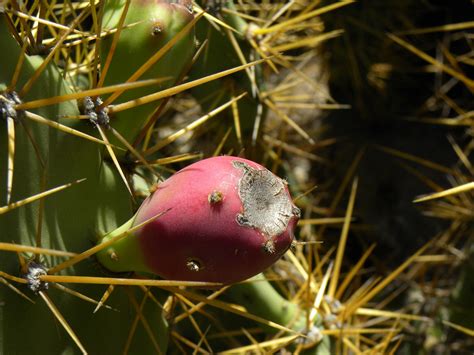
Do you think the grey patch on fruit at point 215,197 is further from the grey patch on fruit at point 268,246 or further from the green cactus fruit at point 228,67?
the green cactus fruit at point 228,67

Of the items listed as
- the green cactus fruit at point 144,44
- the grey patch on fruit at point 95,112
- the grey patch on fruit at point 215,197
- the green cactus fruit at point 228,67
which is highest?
the green cactus fruit at point 144,44

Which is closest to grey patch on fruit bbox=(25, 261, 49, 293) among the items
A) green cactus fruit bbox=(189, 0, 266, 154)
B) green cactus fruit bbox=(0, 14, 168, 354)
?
green cactus fruit bbox=(0, 14, 168, 354)

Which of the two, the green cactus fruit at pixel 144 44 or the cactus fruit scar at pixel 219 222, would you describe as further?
the green cactus fruit at pixel 144 44

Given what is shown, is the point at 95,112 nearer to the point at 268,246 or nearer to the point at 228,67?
the point at 268,246

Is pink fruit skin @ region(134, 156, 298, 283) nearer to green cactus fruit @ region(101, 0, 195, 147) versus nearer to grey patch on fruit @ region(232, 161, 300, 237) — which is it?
grey patch on fruit @ region(232, 161, 300, 237)

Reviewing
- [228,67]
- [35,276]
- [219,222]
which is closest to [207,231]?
[219,222]

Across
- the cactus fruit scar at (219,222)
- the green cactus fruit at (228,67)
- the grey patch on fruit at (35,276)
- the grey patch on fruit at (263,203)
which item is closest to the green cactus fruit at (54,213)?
the grey patch on fruit at (35,276)

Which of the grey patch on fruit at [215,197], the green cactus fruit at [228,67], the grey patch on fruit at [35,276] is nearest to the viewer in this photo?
the grey patch on fruit at [215,197]
